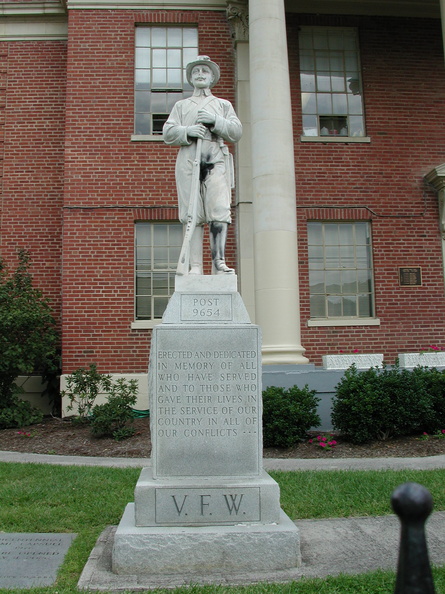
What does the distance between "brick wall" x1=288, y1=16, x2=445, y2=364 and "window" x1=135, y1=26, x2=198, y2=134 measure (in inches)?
99.3

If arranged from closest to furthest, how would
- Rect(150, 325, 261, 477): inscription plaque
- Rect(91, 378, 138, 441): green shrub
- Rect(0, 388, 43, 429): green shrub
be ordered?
Rect(150, 325, 261, 477): inscription plaque
Rect(91, 378, 138, 441): green shrub
Rect(0, 388, 43, 429): green shrub

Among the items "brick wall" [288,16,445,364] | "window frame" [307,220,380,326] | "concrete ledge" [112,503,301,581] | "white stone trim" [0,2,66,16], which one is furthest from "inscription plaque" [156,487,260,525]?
"white stone trim" [0,2,66,16]

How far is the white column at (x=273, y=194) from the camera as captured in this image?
35.3 ft

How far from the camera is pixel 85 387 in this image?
38.2 feet

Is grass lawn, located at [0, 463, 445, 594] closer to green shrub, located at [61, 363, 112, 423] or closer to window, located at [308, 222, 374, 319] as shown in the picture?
green shrub, located at [61, 363, 112, 423]

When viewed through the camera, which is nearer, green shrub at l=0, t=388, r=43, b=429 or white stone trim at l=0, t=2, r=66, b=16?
Answer: green shrub at l=0, t=388, r=43, b=429

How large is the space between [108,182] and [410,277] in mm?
7007

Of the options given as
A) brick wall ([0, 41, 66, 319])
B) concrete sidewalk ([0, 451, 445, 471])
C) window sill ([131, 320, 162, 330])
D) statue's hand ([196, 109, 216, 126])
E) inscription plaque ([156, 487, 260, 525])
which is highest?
brick wall ([0, 41, 66, 319])

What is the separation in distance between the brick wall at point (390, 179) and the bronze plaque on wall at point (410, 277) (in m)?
0.10

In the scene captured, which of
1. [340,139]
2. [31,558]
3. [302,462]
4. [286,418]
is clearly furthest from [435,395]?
[31,558]

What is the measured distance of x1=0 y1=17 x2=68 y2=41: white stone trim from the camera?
14586 millimetres

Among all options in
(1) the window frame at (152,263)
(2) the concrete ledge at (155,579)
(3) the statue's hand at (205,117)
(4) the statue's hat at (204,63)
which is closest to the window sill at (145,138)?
(1) the window frame at (152,263)

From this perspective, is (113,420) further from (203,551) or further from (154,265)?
(203,551)

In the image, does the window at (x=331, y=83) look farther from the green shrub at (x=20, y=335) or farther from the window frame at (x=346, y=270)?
the green shrub at (x=20, y=335)
